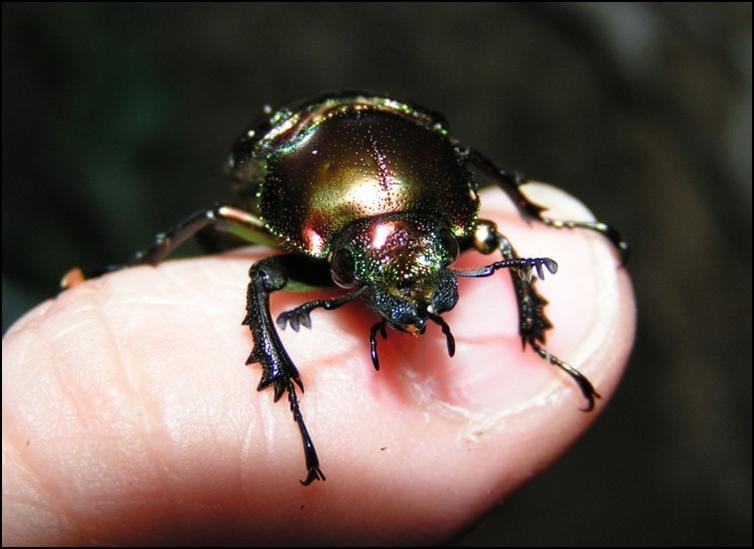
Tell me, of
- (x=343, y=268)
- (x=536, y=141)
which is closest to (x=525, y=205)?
(x=343, y=268)

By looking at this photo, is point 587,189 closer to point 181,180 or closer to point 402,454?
point 181,180

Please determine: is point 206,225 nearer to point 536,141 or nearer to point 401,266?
point 401,266

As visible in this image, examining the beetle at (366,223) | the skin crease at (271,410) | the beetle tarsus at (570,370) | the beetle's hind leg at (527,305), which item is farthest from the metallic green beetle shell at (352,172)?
the beetle tarsus at (570,370)

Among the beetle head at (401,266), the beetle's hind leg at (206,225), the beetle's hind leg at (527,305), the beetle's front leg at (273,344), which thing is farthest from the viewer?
the beetle's hind leg at (206,225)

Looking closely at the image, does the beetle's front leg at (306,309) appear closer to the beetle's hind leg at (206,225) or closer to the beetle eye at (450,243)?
the beetle eye at (450,243)

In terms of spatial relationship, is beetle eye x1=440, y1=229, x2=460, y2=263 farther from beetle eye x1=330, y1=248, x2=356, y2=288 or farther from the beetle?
beetle eye x1=330, y1=248, x2=356, y2=288

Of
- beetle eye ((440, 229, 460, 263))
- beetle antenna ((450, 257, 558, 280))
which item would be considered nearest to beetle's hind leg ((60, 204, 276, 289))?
beetle eye ((440, 229, 460, 263))

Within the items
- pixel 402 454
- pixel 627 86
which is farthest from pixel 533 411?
pixel 627 86
